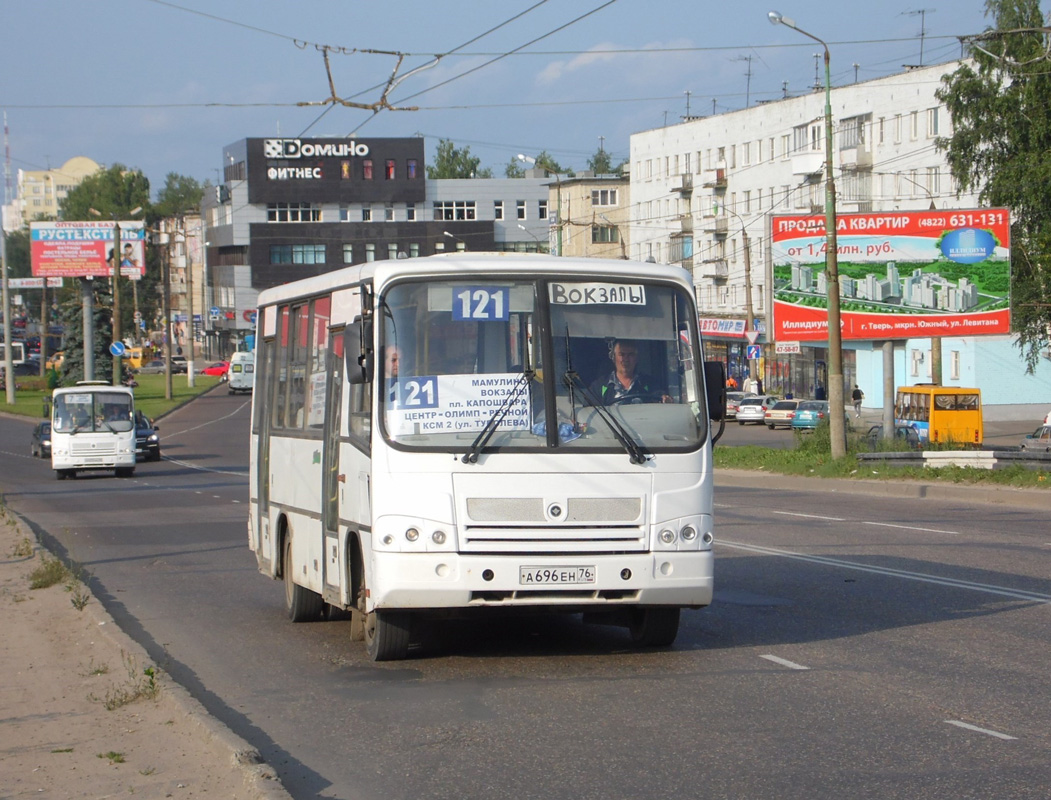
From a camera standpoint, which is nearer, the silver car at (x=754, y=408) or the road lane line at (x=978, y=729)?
the road lane line at (x=978, y=729)

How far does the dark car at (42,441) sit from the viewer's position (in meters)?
48.0

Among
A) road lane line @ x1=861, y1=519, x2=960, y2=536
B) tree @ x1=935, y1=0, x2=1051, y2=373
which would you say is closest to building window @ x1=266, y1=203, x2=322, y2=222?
tree @ x1=935, y1=0, x2=1051, y2=373

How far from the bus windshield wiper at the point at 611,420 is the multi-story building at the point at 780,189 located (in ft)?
156

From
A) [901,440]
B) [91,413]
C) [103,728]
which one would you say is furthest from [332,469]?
[91,413]

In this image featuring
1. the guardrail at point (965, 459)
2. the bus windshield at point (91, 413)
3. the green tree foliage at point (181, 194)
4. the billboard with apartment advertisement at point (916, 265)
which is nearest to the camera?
the guardrail at point (965, 459)

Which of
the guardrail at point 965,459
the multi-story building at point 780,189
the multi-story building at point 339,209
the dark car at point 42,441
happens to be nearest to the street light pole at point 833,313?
the guardrail at point 965,459

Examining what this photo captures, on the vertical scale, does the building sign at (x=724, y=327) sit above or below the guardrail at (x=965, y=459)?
above

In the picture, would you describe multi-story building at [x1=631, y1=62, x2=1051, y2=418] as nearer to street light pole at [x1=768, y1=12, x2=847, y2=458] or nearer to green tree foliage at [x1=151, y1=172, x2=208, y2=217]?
street light pole at [x1=768, y1=12, x2=847, y2=458]

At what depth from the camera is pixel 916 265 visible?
34.3 metres

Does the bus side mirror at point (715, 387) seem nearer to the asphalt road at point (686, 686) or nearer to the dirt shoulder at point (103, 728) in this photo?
the asphalt road at point (686, 686)

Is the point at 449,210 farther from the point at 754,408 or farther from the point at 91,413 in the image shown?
the point at 91,413

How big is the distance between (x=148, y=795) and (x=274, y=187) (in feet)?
375

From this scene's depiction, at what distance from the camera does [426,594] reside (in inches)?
325

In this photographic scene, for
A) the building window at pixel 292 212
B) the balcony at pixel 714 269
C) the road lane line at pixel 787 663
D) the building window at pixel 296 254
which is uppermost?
the building window at pixel 292 212
